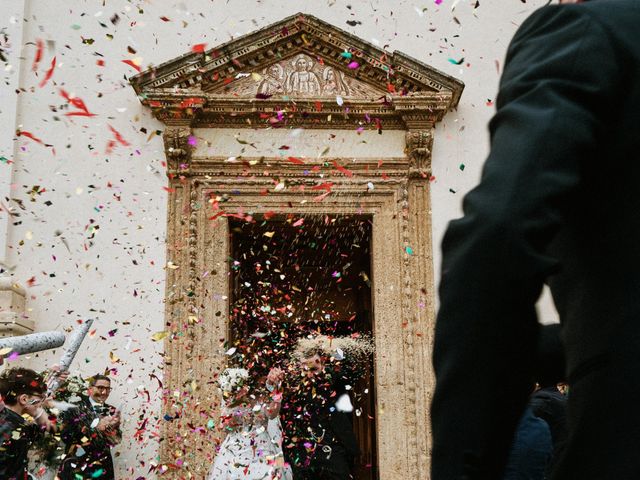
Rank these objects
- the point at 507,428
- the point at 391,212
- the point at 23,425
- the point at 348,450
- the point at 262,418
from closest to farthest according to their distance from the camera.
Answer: the point at 507,428 < the point at 23,425 < the point at 262,418 < the point at 348,450 < the point at 391,212

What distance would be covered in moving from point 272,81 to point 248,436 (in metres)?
3.77

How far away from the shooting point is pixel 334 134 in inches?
340

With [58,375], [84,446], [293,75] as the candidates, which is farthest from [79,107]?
[84,446]

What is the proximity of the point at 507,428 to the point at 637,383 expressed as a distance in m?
0.16

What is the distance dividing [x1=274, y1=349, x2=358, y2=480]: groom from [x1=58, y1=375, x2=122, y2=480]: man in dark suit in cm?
175

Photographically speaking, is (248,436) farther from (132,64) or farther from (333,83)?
(132,64)

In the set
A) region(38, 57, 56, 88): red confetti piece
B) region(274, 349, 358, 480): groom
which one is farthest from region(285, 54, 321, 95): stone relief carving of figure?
region(274, 349, 358, 480): groom

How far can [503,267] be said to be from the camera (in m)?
0.80

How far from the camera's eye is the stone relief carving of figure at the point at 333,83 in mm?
8711

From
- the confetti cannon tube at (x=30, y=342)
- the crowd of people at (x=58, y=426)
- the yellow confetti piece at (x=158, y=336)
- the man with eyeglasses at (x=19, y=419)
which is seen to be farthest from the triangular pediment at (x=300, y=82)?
the confetti cannon tube at (x=30, y=342)

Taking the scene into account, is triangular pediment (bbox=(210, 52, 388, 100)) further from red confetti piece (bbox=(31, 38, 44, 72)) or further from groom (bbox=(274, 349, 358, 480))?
groom (bbox=(274, 349, 358, 480))

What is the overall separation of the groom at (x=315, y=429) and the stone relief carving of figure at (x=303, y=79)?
280 centimetres

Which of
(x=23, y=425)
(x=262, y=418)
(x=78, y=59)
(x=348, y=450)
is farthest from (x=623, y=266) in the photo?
(x=78, y=59)

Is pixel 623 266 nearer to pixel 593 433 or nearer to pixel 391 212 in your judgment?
pixel 593 433
